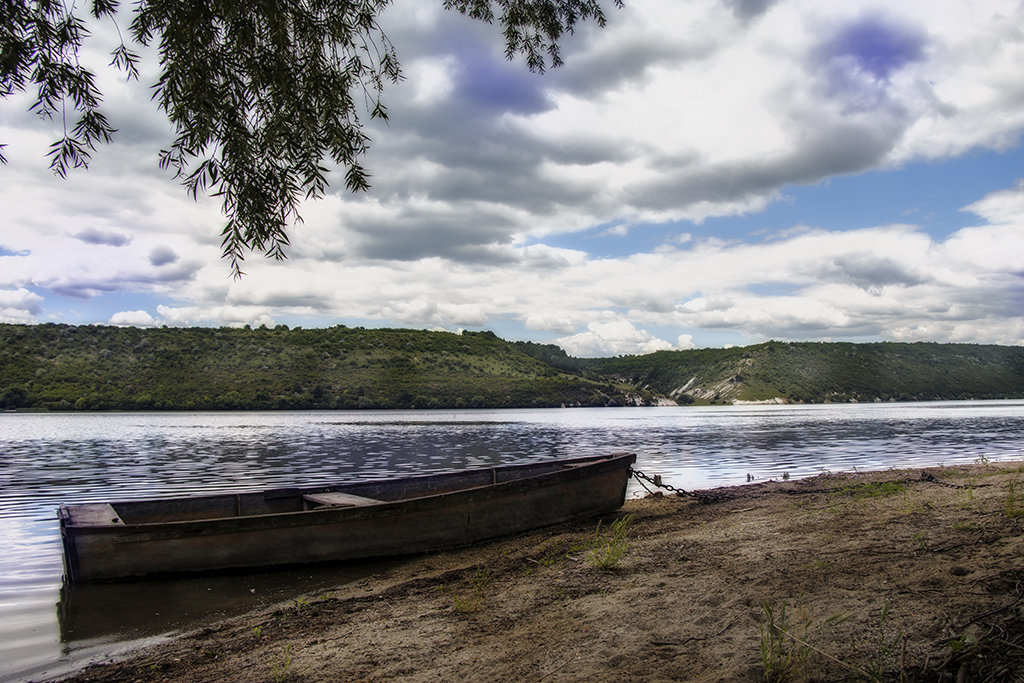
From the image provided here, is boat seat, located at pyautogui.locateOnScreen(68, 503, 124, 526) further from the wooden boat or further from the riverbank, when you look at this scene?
the riverbank

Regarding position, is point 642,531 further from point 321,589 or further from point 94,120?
point 94,120

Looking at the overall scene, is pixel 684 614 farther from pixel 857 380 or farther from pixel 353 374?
pixel 857 380

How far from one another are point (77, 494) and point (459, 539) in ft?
50.7

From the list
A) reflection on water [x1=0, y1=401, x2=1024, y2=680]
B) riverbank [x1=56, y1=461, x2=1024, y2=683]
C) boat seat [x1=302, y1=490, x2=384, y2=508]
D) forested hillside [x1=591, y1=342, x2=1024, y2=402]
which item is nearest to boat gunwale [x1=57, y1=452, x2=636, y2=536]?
boat seat [x1=302, y1=490, x2=384, y2=508]

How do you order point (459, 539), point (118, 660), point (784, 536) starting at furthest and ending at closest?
point (459, 539) < point (784, 536) < point (118, 660)

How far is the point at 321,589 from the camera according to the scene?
9.62 metres

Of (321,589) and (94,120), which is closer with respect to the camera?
(94,120)

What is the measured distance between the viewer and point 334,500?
1212 centimetres

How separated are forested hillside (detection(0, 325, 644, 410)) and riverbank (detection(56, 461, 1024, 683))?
11769 cm

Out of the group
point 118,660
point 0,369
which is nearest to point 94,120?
point 118,660

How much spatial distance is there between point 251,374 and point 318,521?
129m

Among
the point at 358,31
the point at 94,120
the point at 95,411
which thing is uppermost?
the point at 358,31

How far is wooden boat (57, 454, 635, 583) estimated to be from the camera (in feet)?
32.0

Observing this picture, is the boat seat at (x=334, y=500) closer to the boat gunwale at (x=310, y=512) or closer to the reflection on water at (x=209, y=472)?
the boat gunwale at (x=310, y=512)
